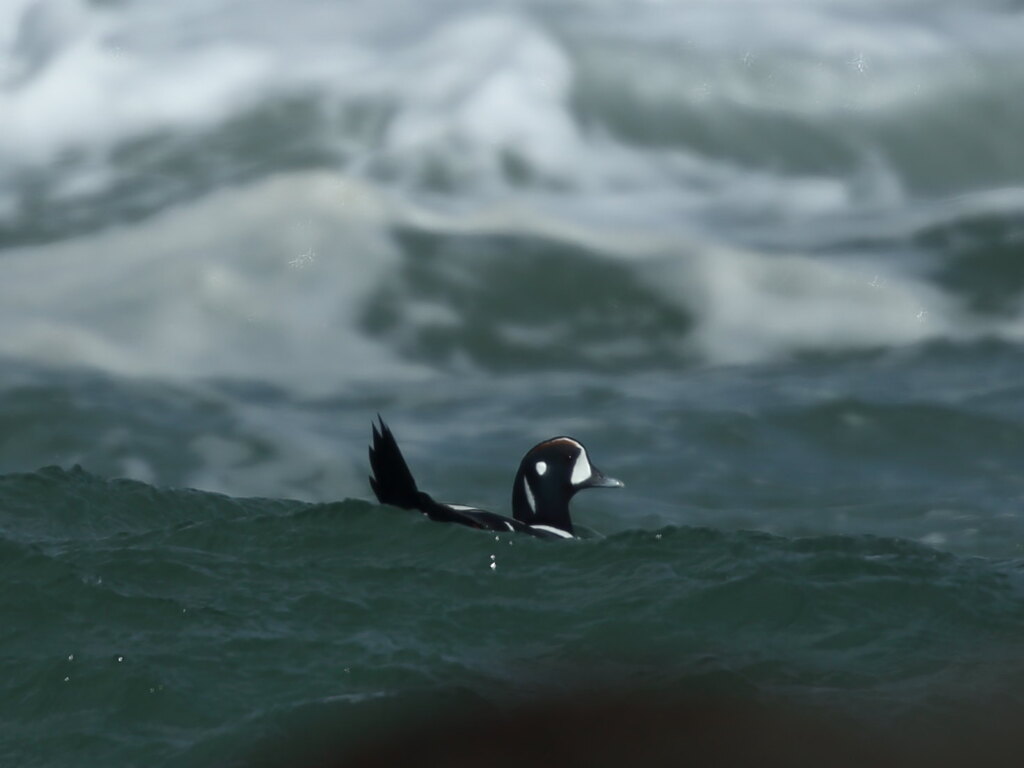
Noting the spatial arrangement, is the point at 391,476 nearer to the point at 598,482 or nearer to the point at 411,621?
the point at 411,621

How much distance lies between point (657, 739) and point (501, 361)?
7673 mm

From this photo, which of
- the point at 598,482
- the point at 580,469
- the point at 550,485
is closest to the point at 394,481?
the point at 550,485

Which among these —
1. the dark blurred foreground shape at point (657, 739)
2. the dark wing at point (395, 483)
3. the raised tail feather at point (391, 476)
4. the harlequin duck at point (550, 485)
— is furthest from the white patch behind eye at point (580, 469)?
the dark blurred foreground shape at point (657, 739)

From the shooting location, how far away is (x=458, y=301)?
1477 cm

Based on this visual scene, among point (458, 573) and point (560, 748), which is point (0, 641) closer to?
point (458, 573)

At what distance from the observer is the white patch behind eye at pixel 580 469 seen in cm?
1008

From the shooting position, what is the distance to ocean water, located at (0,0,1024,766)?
726cm

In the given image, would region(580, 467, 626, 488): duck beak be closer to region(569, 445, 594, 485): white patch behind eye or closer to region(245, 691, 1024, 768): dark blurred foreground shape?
region(569, 445, 594, 485): white patch behind eye

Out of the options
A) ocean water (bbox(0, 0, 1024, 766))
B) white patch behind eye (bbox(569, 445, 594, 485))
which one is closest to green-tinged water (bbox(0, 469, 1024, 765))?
ocean water (bbox(0, 0, 1024, 766))

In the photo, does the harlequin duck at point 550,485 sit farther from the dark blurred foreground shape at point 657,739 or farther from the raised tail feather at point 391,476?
the dark blurred foreground shape at point 657,739

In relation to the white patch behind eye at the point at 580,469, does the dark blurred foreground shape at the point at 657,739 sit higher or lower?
lower

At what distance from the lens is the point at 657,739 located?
6297mm

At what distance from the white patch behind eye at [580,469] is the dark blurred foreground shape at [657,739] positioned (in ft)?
10.7

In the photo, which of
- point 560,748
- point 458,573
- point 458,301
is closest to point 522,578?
point 458,573
